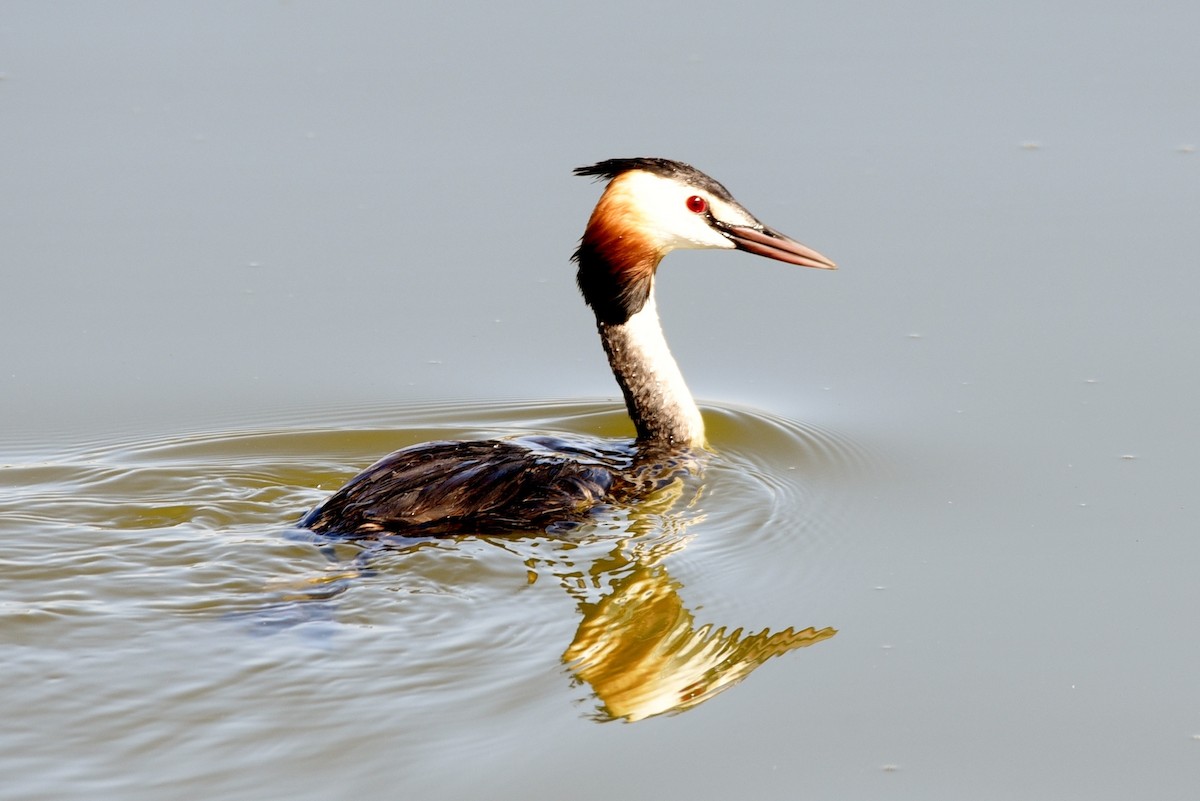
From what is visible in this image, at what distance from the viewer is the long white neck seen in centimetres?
773

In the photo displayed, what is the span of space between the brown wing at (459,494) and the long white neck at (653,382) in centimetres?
78

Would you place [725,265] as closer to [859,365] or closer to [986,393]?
[859,365]

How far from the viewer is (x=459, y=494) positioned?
6648 mm

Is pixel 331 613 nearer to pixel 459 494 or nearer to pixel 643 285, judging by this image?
pixel 459 494

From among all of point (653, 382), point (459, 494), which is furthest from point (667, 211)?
point (459, 494)

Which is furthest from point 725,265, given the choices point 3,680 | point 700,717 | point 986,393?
point 3,680

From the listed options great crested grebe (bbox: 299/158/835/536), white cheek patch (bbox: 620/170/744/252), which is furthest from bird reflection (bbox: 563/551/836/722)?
white cheek patch (bbox: 620/170/744/252)

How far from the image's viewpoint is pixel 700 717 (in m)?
5.46

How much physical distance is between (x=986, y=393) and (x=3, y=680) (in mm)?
4427

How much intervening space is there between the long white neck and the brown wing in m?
0.78

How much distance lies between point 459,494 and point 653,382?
4.66 feet

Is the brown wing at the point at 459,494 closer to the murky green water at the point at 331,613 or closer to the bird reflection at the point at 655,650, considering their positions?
the murky green water at the point at 331,613

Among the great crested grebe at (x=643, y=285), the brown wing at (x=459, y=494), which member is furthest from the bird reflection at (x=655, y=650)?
the great crested grebe at (x=643, y=285)

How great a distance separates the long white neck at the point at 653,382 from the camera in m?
7.73
